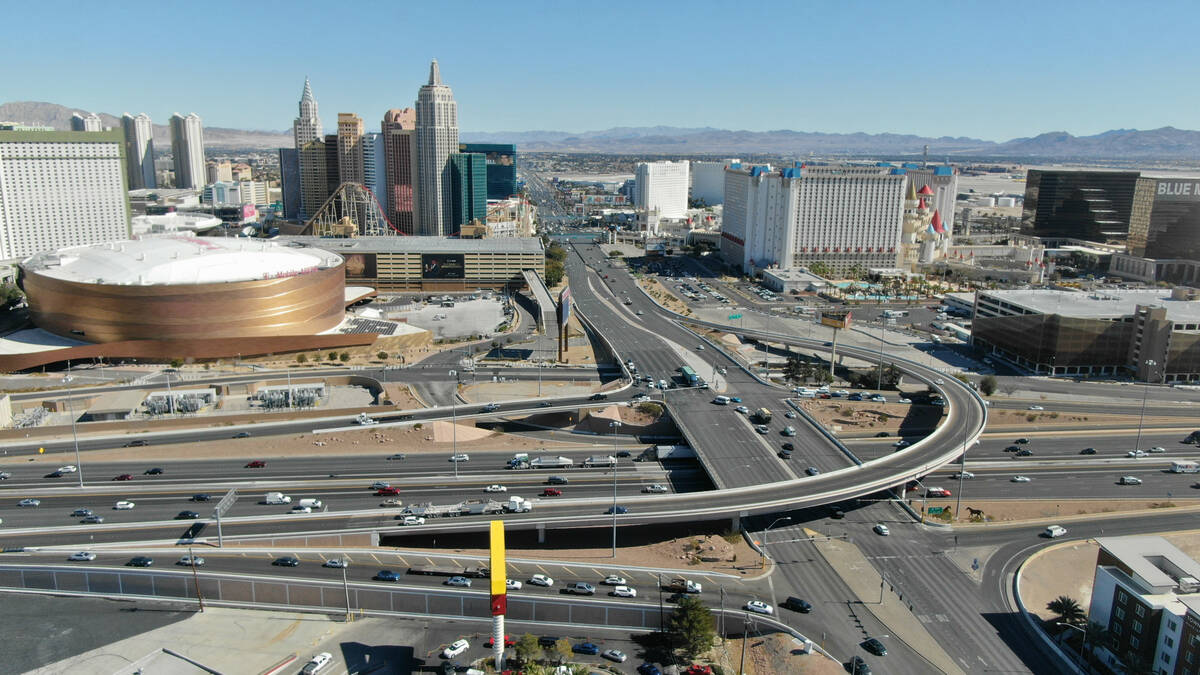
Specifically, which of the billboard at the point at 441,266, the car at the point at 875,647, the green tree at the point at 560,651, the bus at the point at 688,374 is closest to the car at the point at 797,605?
the car at the point at 875,647

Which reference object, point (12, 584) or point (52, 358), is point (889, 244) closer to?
point (52, 358)

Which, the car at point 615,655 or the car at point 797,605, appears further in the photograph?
the car at point 797,605

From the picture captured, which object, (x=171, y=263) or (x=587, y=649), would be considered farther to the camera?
(x=171, y=263)

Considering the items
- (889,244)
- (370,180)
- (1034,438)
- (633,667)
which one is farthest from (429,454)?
(370,180)

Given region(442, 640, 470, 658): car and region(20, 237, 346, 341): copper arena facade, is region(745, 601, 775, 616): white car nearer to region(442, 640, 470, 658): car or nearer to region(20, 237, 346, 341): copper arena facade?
region(442, 640, 470, 658): car

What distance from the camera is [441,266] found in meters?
119

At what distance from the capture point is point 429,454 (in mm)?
55000

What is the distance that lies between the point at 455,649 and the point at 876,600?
19.1 metres

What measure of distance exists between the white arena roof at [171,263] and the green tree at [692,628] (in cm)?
5965

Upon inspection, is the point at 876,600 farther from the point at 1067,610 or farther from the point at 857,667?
the point at 1067,610

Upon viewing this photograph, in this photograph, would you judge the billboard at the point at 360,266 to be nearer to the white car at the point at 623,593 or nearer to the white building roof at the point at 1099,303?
the white building roof at the point at 1099,303

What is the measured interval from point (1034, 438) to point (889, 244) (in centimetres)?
7668

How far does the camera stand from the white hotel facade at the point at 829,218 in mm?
129250

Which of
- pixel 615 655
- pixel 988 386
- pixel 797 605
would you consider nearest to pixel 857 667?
pixel 797 605
